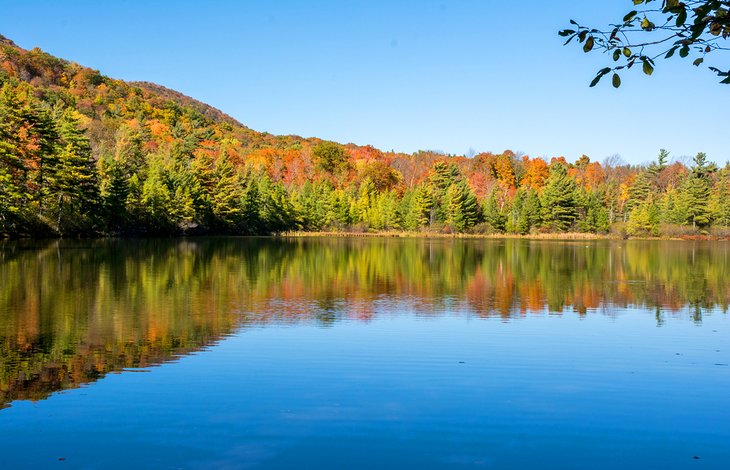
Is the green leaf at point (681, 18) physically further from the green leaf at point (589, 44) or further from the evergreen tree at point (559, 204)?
the evergreen tree at point (559, 204)

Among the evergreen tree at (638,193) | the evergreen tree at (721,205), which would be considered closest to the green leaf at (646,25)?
the evergreen tree at (721,205)

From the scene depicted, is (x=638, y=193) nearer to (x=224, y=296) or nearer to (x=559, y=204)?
(x=559, y=204)

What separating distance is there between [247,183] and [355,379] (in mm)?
74939

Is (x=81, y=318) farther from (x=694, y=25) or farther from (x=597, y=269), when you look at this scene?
(x=597, y=269)

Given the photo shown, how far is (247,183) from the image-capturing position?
82.8m

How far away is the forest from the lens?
165 ft

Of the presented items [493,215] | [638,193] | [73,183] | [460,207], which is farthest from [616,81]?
[638,193]

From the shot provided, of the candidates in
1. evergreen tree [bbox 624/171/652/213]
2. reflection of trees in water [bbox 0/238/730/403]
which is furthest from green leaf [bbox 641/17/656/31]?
evergreen tree [bbox 624/171/652/213]

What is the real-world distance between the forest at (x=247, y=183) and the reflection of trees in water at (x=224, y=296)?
15.7 metres

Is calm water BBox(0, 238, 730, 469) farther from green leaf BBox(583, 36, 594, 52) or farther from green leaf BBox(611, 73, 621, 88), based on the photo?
green leaf BBox(583, 36, 594, 52)

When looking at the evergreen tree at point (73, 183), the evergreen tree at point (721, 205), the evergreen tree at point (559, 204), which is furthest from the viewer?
the evergreen tree at point (559, 204)

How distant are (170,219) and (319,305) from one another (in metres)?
51.0

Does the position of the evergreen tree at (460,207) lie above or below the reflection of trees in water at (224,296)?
above

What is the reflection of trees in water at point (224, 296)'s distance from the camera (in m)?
11.1
